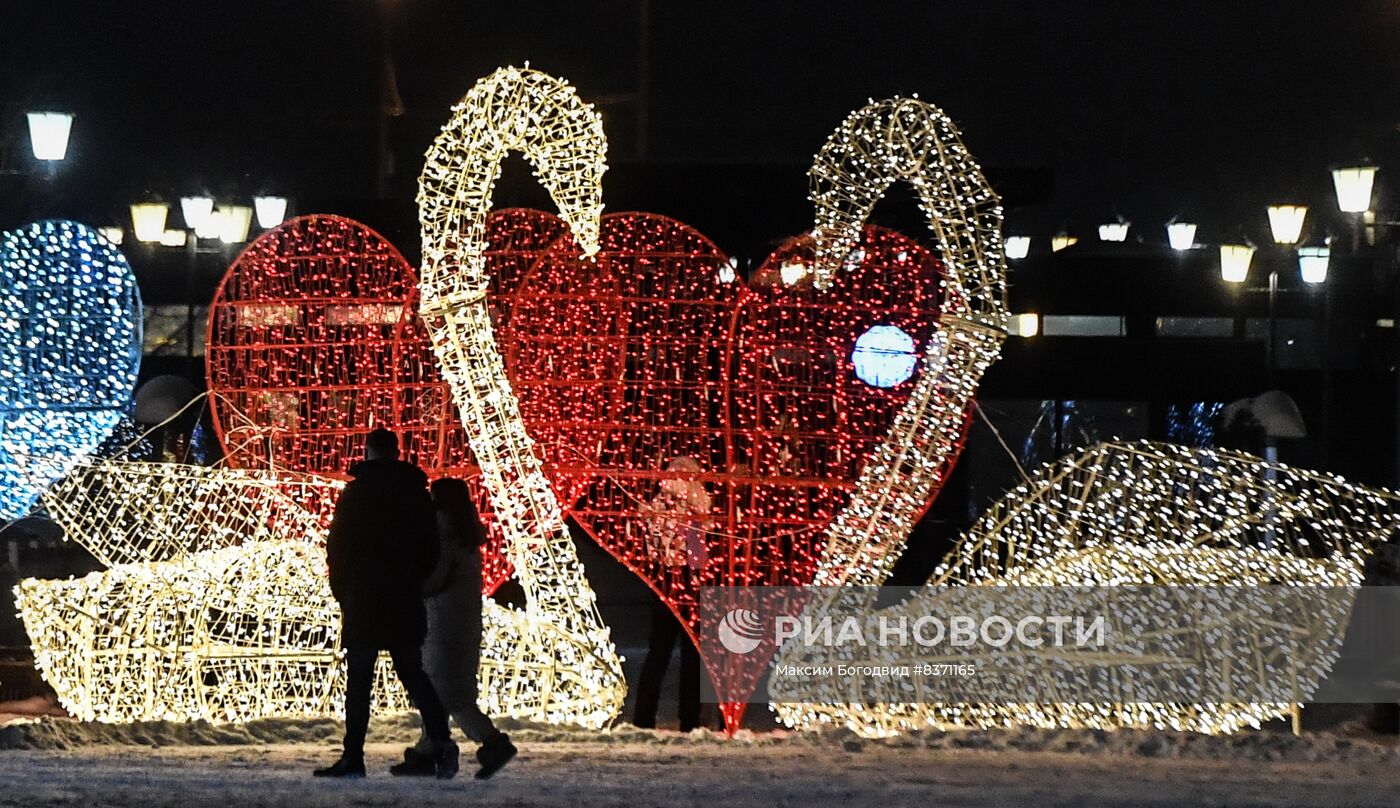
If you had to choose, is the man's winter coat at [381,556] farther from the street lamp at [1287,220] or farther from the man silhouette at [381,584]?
the street lamp at [1287,220]

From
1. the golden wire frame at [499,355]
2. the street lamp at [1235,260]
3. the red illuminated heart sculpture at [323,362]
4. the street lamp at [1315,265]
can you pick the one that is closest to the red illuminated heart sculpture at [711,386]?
the golden wire frame at [499,355]

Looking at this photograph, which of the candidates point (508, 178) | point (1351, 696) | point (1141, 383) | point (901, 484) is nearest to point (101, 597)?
point (901, 484)

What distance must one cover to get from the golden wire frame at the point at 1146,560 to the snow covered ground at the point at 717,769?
5.4 inches

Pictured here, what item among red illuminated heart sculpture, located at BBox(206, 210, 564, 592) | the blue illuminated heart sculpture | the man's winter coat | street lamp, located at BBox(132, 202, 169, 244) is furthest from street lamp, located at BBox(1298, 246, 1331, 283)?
the man's winter coat

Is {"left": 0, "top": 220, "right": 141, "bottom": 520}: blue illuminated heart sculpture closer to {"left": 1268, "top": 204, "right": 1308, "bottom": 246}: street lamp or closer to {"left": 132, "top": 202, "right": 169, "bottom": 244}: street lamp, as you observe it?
{"left": 132, "top": 202, "right": 169, "bottom": 244}: street lamp

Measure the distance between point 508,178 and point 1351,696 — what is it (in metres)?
8.62

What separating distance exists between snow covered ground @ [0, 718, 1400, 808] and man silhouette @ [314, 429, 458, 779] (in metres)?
0.24

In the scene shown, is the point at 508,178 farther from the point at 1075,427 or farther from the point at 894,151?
the point at 1075,427

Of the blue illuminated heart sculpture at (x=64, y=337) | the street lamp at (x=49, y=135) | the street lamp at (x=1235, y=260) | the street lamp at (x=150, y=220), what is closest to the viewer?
the blue illuminated heart sculpture at (x=64, y=337)

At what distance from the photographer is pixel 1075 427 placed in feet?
90.7

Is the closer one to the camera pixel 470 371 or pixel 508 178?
pixel 470 371

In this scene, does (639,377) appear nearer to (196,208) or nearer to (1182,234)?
(196,208)

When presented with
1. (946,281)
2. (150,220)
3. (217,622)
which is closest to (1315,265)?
(946,281)

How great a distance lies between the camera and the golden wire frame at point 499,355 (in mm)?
8891
